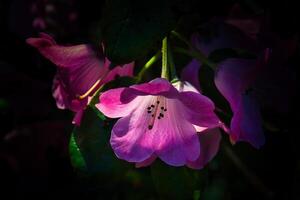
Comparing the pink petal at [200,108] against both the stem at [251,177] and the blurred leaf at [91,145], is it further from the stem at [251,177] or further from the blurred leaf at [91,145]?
the stem at [251,177]

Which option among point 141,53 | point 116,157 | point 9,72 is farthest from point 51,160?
point 141,53

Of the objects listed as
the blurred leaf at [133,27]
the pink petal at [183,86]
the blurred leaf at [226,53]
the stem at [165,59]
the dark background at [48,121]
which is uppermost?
the blurred leaf at [133,27]

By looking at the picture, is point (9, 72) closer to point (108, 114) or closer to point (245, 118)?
point (108, 114)

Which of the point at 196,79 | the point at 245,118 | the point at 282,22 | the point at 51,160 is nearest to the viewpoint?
the point at 245,118

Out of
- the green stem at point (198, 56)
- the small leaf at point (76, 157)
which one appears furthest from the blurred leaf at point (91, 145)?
the green stem at point (198, 56)

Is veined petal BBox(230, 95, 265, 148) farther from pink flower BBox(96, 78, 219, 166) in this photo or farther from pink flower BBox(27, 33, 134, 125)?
pink flower BBox(27, 33, 134, 125)

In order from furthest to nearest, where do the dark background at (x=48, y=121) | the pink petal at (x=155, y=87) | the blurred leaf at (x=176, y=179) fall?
1. the dark background at (x=48, y=121)
2. the blurred leaf at (x=176, y=179)
3. the pink petal at (x=155, y=87)

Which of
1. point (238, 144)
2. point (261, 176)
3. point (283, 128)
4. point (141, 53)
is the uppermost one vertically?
point (141, 53)
